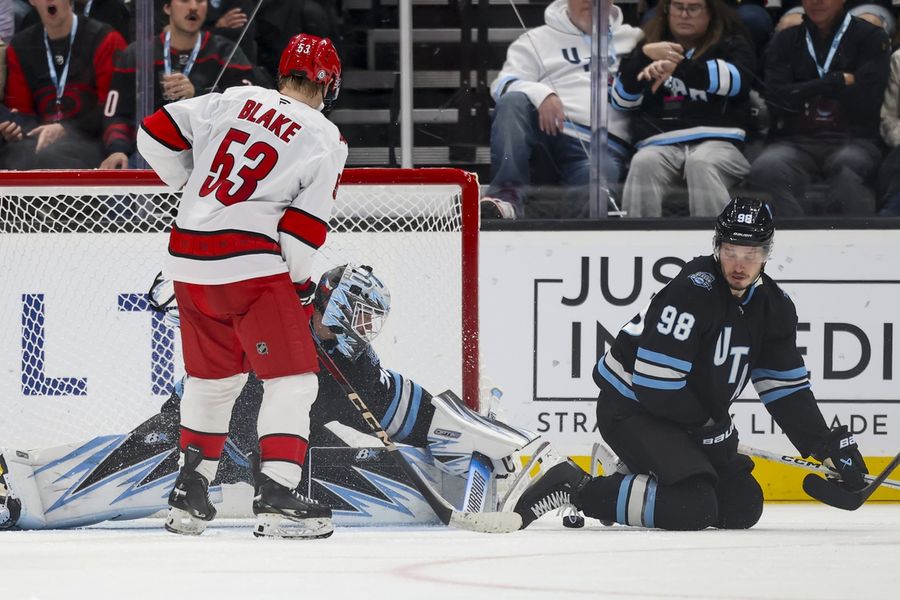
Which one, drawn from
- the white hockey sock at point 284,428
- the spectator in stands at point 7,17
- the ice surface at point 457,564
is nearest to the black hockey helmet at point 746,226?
the ice surface at point 457,564

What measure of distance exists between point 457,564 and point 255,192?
90 cm

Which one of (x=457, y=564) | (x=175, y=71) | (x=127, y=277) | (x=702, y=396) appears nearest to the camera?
(x=457, y=564)

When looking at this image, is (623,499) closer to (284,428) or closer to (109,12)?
(284,428)

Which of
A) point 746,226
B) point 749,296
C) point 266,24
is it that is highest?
point 266,24

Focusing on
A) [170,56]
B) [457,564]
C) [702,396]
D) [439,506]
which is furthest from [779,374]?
[170,56]

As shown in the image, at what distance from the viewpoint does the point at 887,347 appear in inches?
157

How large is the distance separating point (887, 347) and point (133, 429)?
A: 2.10 meters

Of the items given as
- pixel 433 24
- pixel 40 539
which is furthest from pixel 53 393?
pixel 433 24

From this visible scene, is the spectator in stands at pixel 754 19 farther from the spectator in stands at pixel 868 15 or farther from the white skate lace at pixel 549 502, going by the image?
the white skate lace at pixel 549 502

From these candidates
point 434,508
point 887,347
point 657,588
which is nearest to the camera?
point 657,588

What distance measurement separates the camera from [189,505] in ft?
9.16

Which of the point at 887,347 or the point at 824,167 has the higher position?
the point at 824,167

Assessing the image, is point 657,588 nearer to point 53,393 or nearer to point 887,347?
point 53,393

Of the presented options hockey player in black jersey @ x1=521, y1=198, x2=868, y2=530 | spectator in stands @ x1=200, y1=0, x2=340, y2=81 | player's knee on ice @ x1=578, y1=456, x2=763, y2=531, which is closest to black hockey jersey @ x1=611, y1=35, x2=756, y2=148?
spectator in stands @ x1=200, y1=0, x2=340, y2=81
